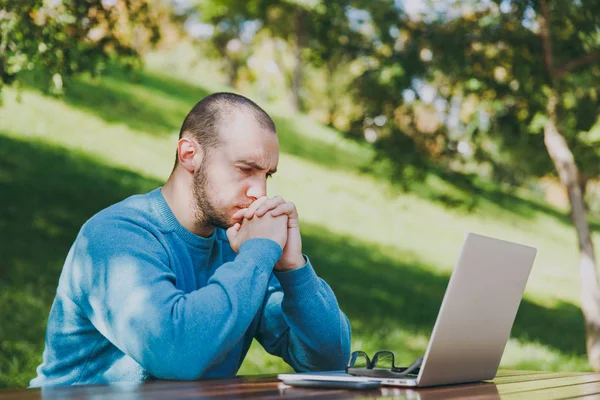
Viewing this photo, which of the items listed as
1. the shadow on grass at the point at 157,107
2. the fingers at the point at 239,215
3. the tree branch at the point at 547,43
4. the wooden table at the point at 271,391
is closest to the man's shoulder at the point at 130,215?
the fingers at the point at 239,215

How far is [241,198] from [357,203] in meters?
14.4

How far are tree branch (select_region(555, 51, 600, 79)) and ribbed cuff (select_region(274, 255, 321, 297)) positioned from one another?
642 cm

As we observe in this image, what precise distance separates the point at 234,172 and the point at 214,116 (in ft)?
0.69

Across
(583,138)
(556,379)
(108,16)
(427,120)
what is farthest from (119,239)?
(427,120)

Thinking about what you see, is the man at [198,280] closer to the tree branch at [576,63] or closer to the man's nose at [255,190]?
the man's nose at [255,190]

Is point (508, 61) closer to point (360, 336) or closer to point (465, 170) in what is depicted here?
point (465, 170)

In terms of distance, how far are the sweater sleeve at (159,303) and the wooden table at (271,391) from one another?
86mm

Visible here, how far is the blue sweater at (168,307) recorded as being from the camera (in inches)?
86.4

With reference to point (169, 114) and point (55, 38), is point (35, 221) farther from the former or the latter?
point (169, 114)


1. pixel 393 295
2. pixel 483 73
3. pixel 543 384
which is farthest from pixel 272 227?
pixel 393 295

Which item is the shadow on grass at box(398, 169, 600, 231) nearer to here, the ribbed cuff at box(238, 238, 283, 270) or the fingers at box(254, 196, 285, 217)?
the fingers at box(254, 196, 285, 217)

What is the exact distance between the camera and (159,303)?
2.19 m

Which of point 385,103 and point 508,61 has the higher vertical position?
point 508,61

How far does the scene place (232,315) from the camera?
87.2 inches
